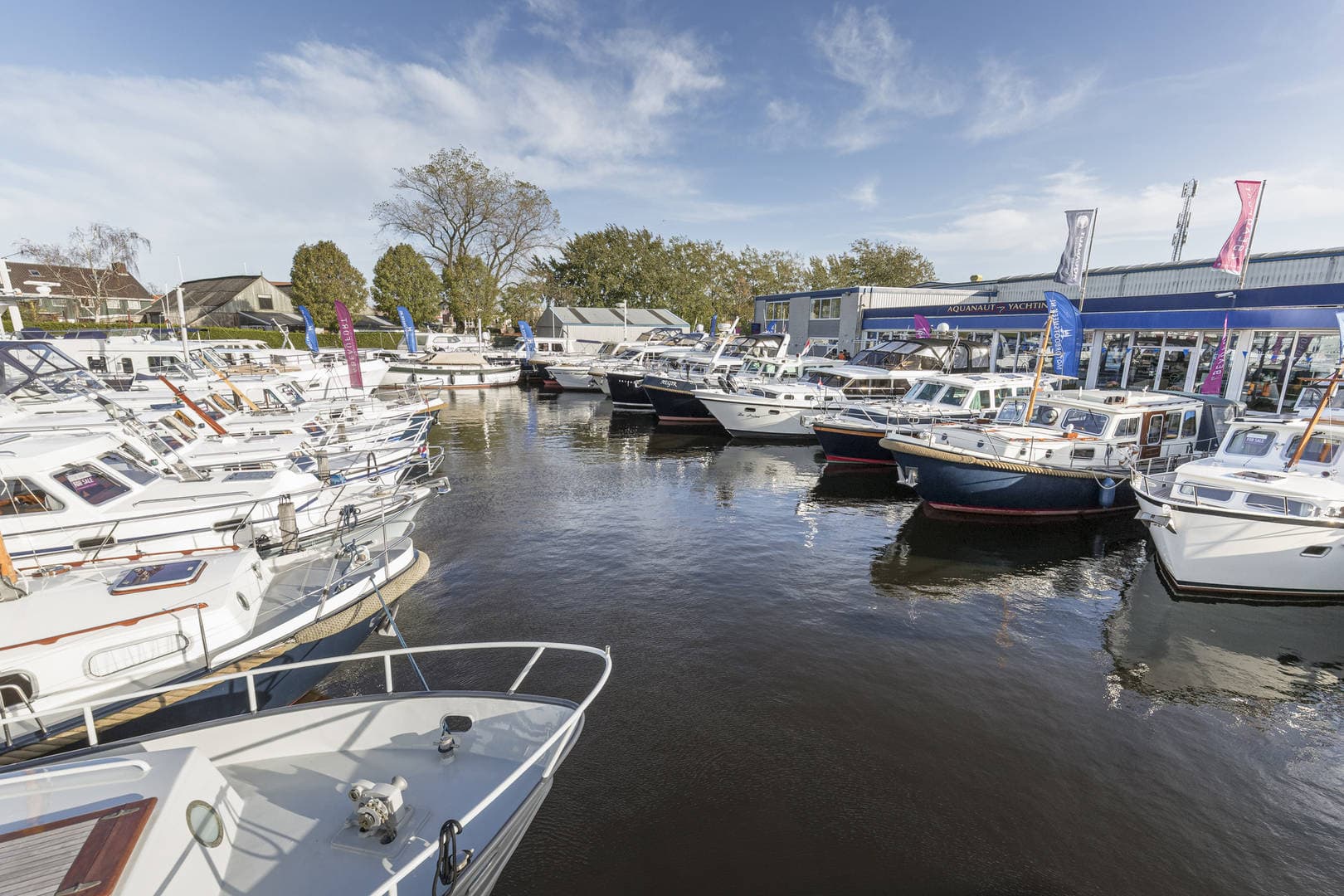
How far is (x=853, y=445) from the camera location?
21.0 m

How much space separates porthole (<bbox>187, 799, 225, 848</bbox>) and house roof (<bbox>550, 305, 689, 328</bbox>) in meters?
59.2

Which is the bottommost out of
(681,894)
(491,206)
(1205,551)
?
(681,894)

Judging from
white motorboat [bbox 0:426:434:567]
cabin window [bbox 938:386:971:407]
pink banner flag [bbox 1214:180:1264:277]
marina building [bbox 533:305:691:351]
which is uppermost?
pink banner flag [bbox 1214:180:1264:277]

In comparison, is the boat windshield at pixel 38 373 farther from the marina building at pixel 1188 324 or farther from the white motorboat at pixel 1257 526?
the marina building at pixel 1188 324

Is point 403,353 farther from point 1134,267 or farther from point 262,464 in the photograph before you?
point 1134,267

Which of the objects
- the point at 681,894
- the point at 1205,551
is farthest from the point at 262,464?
the point at 1205,551

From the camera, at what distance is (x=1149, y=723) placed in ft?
26.2

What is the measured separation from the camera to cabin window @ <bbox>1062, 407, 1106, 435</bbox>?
16.0 m

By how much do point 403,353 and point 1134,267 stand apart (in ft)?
167

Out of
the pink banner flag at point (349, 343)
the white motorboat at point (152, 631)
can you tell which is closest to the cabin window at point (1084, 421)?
the white motorboat at point (152, 631)

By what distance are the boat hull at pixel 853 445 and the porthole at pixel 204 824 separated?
1898cm

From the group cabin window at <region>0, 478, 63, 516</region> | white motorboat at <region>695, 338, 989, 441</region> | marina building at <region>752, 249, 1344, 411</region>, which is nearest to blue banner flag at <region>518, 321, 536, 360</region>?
marina building at <region>752, 249, 1344, 411</region>

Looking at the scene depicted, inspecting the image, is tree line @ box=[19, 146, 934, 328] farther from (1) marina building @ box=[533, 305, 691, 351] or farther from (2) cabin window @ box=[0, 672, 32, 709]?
(2) cabin window @ box=[0, 672, 32, 709]

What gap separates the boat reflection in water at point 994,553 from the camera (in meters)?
12.3
